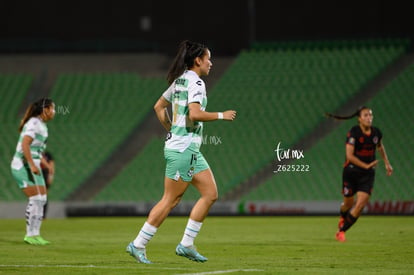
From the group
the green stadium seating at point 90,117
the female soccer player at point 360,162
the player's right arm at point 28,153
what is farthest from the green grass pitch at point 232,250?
the green stadium seating at point 90,117

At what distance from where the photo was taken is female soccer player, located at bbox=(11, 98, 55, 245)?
45.1 feet

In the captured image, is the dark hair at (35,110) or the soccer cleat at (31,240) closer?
the soccer cleat at (31,240)

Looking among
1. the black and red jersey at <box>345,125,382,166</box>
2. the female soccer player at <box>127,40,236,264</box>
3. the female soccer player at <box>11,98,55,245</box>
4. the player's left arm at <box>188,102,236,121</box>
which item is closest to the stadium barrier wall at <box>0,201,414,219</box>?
the black and red jersey at <box>345,125,382,166</box>

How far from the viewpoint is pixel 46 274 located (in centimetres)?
867

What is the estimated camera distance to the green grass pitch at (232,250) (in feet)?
30.1

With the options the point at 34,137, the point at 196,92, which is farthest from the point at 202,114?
the point at 34,137

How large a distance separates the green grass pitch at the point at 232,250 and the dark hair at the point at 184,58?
2237mm

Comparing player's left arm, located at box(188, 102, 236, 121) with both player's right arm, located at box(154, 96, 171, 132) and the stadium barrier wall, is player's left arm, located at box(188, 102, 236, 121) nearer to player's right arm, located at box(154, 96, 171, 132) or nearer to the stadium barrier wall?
player's right arm, located at box(154, 96, 171, 132)

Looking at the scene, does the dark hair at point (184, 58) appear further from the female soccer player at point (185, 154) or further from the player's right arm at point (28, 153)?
the player's right arm at point (28, 153)

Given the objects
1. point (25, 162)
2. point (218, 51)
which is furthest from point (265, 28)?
point (25, 162)

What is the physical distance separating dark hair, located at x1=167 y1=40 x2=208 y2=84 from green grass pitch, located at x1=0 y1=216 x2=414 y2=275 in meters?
2.24

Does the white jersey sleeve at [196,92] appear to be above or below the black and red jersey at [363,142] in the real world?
below

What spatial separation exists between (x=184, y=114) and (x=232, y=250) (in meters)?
3.54

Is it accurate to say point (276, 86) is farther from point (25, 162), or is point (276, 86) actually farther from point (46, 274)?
point (46, 274)
